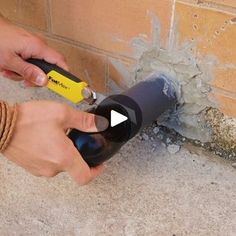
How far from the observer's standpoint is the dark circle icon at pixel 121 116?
1.08 metres

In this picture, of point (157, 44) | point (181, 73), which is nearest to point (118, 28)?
point (157, 44)

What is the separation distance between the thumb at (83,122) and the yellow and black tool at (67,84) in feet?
0.41

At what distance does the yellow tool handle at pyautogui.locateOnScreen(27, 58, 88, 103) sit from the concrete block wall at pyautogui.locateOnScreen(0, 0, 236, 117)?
11.3 inches

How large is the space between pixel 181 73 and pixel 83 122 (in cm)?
45

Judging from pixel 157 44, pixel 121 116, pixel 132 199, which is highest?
pixel 157 44

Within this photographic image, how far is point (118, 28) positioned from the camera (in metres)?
1.28

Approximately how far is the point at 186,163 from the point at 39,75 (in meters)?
0.52

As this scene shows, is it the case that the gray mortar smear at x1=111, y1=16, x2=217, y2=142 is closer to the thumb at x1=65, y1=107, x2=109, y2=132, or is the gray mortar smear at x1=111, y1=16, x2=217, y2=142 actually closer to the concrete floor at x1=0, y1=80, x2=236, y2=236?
the concrete floor at x1=0, y1=80, x2=236, y2=236

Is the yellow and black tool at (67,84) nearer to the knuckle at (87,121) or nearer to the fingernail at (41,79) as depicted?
the fingernail at (41,79)

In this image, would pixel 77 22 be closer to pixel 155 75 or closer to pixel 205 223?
pixel 155 75

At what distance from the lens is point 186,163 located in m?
1.24
